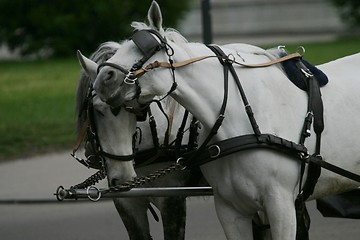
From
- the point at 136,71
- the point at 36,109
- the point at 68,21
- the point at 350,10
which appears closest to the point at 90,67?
the point at 136,71

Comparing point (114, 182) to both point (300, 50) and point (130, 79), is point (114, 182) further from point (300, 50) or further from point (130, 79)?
point (300, 50)

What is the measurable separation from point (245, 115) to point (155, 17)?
2.34 feet

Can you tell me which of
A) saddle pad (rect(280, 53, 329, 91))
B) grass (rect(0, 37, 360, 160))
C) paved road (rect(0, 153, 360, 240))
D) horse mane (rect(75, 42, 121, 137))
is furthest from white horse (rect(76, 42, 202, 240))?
grass (rect(0, 37, 360, 160))

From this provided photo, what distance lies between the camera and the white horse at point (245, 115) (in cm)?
543

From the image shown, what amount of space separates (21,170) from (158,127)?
6523 mm

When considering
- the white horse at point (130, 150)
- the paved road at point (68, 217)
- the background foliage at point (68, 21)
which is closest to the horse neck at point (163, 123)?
the white horse at point (130, 150)

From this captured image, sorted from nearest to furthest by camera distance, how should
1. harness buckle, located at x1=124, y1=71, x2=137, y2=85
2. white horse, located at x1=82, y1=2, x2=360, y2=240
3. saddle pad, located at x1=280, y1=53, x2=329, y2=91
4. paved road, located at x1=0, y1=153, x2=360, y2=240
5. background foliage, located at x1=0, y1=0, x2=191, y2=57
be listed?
harness buckle, located at x1=124, y1=71, x2=137, y2=85, white horse, located at x1=82, y1=2, x2=360, y2=240, saddle pad, located at x1=280, y1=53, x2=329, y2=91, paved road, located at x1=0, y1=153, x2=360, y2=240, background foliage, located at x1=0, y1=0, x2=191, y2=57

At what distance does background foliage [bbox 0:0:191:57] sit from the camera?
31.1 metres

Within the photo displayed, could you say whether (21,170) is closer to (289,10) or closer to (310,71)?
(310,71)

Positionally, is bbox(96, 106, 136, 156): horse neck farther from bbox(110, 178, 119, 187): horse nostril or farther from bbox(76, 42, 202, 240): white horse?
bbox(110, 178, 119, 187): horse nostril

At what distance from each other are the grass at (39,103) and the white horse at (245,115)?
8127 millimetres

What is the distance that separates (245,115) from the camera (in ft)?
18.5

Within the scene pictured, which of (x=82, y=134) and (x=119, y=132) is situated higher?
(x=119, y=132)

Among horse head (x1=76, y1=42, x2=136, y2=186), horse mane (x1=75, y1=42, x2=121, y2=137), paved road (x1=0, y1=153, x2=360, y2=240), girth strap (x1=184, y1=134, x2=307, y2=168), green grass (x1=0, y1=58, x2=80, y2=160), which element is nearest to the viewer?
girth strap (x1=184, y1=134, x2=307, y2=168)
